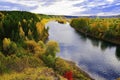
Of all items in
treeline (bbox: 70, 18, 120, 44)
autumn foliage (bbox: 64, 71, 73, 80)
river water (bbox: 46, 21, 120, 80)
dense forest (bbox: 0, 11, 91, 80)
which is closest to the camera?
dense forest (bbox: 0, 11, 91, 80)

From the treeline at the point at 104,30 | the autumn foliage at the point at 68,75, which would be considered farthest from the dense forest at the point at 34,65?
the treeline at the point at 104,30

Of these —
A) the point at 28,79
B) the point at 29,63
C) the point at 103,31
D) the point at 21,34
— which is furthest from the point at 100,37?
the point at 28,79

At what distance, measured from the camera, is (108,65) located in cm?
7525

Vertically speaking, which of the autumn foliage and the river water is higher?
the autumn foliage

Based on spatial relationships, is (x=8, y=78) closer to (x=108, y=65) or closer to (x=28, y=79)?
(x=28, y=79)

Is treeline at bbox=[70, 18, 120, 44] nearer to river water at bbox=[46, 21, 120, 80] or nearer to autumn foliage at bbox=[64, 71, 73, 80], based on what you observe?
river water at bbox=[46, 21, 120, 80]

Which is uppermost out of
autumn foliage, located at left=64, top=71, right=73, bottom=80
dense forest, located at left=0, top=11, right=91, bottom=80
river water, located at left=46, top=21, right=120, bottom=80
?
dense forest, located at left=0, top=11, right=91, bottom=80

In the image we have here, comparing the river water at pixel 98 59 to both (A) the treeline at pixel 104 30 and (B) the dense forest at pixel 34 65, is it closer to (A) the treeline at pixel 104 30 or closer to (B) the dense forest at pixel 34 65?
(B) the dense forest at pixel 34 65

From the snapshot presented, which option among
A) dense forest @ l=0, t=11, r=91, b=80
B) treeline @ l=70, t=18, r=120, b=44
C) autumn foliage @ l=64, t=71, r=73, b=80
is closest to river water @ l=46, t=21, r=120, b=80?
dense forest @ l=0, t=11, r=91, b=80

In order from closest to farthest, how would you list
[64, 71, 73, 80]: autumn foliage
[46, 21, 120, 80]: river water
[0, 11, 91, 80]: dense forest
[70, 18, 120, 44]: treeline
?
[0, 11, 91, 80]: dense forest, [64, 71, 73, 80]: autumn foliage, [46, 21, 120, 80]: river water, [70, 18, 120, 44]: treeline

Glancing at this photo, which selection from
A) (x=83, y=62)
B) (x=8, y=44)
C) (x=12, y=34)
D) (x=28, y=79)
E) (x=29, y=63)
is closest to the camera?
(x=28, y=79)

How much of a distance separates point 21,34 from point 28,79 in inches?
1814

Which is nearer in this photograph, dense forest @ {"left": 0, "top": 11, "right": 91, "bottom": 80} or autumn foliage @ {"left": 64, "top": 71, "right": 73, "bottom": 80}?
dense forest @ {"left": 0, "top": 11, "right": 91, "bottom": 80}

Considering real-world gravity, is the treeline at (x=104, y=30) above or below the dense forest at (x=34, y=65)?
below
